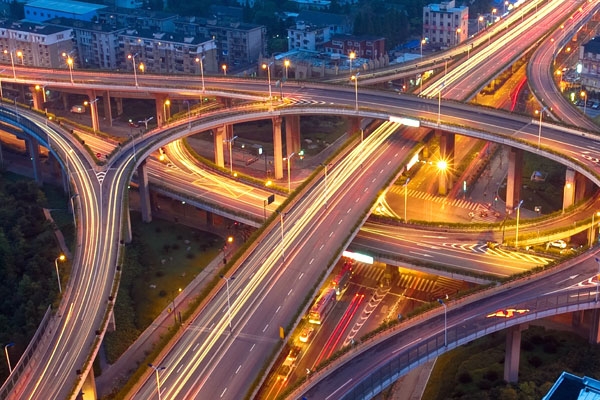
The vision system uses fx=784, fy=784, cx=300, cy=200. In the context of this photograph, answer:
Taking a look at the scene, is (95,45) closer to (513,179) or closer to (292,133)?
(292,133)

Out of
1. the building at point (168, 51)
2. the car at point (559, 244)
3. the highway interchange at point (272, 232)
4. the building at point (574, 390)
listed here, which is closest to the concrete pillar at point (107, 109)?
the highway interchange at point (272, 232)

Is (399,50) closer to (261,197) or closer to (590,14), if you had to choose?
(590,14)

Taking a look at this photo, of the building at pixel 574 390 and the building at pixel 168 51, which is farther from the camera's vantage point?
the building at pixel 168 51

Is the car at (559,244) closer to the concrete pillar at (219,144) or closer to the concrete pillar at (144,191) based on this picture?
the concrete pillar at (219,144)

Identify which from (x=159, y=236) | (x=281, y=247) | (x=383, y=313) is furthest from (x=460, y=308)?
(x=159, y=236)

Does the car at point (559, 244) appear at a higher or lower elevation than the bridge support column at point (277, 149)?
lower
